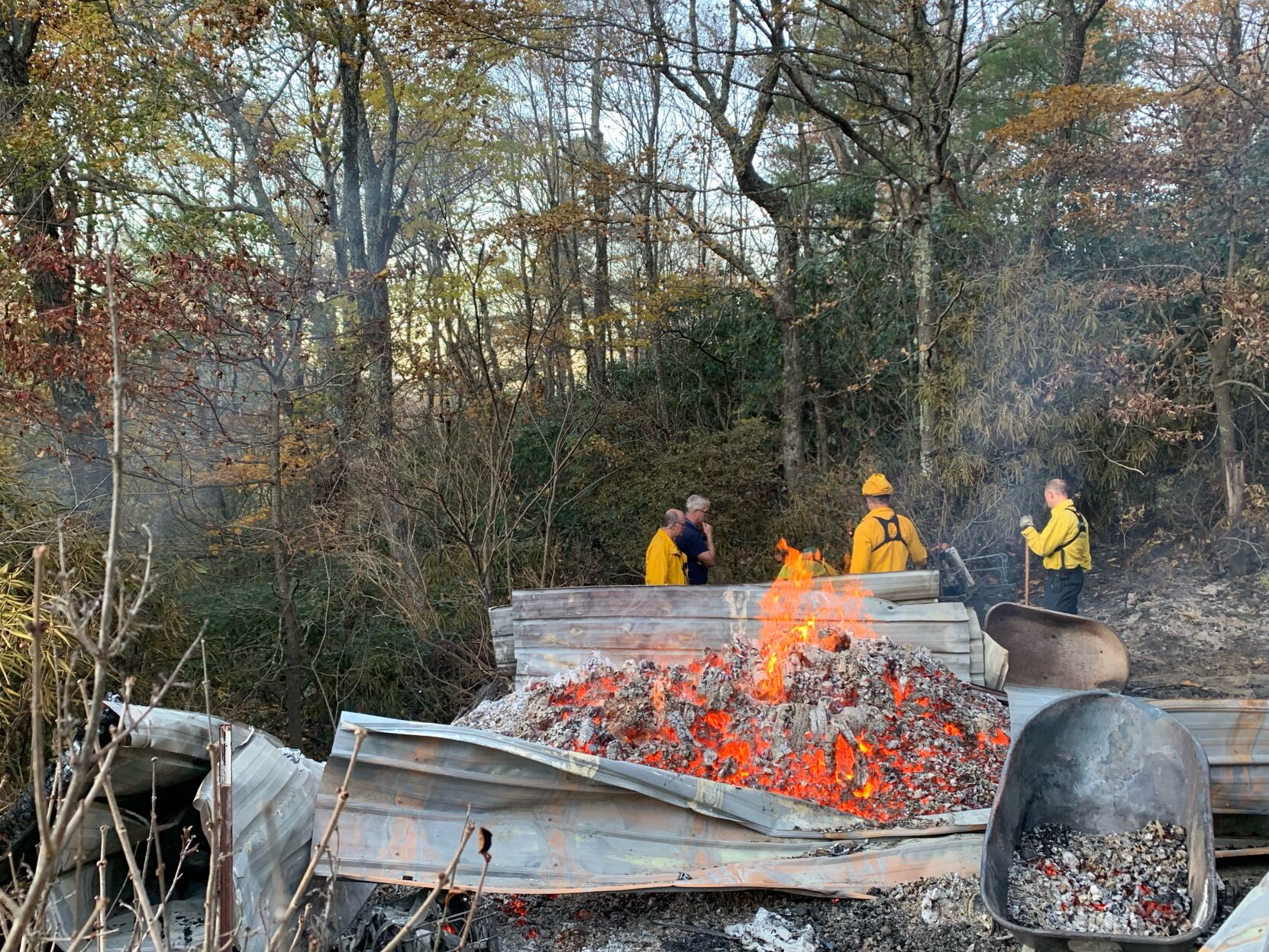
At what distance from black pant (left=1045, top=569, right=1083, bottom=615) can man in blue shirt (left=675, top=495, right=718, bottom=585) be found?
299 cm

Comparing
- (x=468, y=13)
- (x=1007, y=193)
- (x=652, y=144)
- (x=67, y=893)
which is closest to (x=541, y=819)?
(x=67, y=893)

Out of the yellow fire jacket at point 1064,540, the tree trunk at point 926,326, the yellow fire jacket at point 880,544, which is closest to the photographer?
the yellow fire jacket at point 880,544

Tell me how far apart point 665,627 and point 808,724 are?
129cm

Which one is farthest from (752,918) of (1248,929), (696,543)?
(696,543)

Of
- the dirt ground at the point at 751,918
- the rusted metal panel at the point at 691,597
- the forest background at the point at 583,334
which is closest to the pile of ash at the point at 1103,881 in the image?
the dirt ground at the point at 751,918

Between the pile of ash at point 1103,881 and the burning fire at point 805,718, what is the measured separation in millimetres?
609

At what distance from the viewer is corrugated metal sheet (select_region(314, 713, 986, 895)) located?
12.5ft

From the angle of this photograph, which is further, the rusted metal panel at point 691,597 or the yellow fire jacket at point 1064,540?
the yellow fire jacket at point 1064,540

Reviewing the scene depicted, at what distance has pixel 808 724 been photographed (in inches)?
191

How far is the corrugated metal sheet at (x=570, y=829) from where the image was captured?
381 cm

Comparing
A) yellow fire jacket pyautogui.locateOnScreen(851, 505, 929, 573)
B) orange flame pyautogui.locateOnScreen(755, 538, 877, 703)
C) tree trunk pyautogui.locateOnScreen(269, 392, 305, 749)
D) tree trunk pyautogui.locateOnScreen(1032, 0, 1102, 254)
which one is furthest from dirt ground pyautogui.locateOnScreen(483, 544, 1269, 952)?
tree trunk pyautogui.locateOnScreen(1032, 0, 1102, 254)

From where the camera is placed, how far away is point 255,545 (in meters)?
9.33

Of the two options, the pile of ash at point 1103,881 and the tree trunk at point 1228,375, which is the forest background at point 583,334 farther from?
the pile of ash at point 1103,881

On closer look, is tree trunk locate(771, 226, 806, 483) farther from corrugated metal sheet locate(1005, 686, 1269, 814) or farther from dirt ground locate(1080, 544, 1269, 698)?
corrugated metal sheet locate(1005, 686, 1269, 814)
